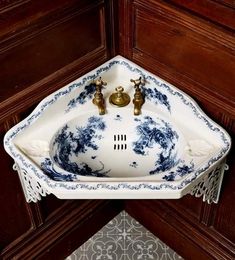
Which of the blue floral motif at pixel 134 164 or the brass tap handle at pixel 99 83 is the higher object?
the brass tap handle at pixel 99 83

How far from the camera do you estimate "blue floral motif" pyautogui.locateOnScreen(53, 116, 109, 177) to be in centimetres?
134

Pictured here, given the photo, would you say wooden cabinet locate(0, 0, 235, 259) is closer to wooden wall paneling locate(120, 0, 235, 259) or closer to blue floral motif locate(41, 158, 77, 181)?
wooden wall paneling locate(120, 0, 235, 259)

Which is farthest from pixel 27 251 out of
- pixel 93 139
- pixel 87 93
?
pixel 87 93

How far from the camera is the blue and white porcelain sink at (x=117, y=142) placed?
1189 millimetres

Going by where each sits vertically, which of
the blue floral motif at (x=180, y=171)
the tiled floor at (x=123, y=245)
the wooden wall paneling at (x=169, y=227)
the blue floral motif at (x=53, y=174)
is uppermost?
the blue floral motif at (x=180, y=171)

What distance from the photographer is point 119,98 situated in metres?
1.40

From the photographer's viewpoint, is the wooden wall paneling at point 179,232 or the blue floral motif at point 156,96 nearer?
the blue floral motif at point 156,96

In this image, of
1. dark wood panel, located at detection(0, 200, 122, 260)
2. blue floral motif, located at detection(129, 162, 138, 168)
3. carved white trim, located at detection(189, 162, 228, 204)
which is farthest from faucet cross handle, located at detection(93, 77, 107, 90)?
dark wood panel, located at detection(0, 200, 122, 260)

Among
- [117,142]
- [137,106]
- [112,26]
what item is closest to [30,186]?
[117,142]

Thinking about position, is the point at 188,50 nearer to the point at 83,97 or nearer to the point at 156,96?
the point at 156,96

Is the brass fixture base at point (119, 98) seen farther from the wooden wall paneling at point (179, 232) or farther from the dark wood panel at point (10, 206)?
the wooden wall paneling at point (179, 232)

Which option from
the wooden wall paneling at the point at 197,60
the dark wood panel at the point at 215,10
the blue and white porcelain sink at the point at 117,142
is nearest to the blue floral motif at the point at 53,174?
the blue and white porcelain sink at the point at 117,142

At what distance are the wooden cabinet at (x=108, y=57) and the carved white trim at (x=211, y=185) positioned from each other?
0.03 meters

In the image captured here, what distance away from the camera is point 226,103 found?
1.25 meters
